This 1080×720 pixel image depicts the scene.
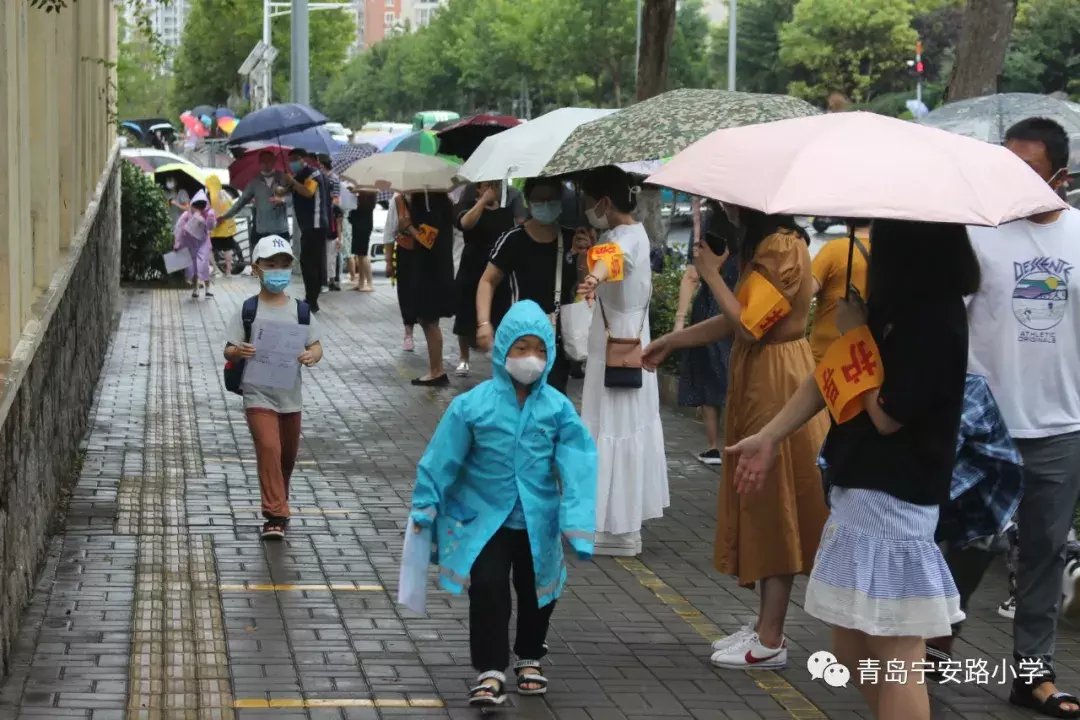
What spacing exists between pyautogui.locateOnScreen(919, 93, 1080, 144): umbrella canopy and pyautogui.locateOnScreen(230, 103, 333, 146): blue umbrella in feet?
35.4

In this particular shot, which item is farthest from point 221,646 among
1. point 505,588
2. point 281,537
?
point 281,537

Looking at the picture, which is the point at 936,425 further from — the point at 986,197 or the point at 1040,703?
the point at 1040,703

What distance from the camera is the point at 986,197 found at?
16.7 feet

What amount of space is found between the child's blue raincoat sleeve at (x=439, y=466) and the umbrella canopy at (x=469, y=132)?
8.72m

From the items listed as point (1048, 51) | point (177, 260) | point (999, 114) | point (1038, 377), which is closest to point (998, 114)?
point (999, 114)

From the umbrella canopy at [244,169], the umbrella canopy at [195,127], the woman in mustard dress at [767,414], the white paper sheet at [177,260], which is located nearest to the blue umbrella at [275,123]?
the umbrella canopy at [244,169]

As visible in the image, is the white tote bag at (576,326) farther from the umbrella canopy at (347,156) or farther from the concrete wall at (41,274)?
the umbrella canopy at (347,156)

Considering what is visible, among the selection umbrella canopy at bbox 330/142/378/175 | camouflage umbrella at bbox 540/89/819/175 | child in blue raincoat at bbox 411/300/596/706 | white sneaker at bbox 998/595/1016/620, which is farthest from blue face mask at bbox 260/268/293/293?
umbrella canopy at bbox 330/142/378/175

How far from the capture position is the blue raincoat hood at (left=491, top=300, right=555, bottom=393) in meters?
6.05

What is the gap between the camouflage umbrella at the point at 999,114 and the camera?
11.2 meters

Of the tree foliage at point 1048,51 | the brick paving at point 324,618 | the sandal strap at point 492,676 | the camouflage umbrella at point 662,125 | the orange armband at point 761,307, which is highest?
the tree foliage at point 1048,51

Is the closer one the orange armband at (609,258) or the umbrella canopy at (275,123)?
the orange armband at (609,258)

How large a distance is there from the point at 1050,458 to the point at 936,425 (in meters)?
1.23

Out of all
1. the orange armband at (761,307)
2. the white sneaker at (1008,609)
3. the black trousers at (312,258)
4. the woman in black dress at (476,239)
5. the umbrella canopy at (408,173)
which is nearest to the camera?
the orange armband at (761,307)
